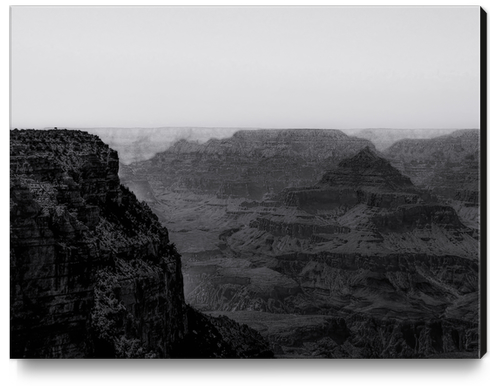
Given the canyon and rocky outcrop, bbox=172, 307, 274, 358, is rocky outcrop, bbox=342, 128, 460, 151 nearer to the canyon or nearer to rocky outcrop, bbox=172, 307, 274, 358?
the canyon

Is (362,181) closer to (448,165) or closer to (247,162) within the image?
(247,162)

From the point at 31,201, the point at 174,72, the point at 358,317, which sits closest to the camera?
the point at 31,201

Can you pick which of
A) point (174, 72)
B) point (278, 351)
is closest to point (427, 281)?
point (278, 351)

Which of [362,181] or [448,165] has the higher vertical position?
[448,165]

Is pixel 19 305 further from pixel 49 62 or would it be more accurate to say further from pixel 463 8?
pixel 463 8

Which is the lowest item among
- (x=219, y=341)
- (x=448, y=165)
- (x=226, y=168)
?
(x=219, y=341)

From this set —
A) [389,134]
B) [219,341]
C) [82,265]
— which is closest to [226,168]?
[389,134]
